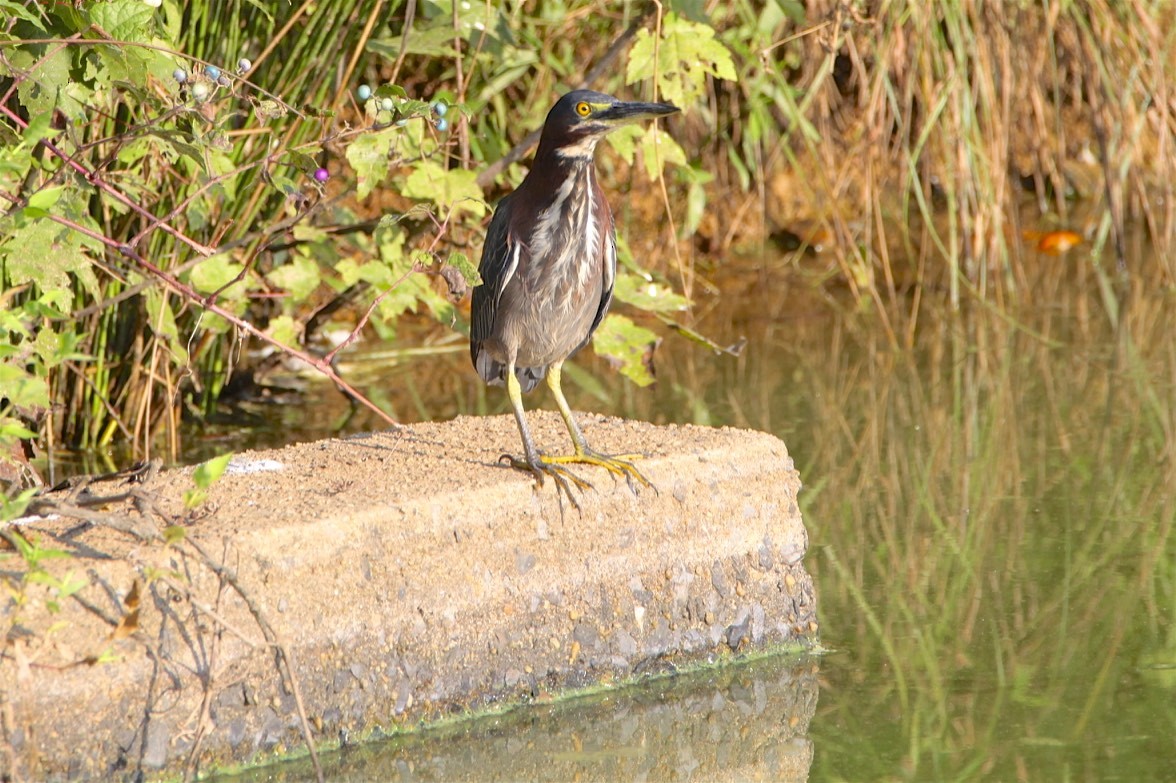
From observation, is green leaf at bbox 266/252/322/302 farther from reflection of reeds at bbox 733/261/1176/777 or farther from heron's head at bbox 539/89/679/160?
reflection of reeds at bbox 733/261/1176/777

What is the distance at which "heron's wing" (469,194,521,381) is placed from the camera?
11.4 feet

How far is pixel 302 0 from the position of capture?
4.47 m

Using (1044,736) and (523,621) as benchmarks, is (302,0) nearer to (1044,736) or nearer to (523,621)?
(523,621)

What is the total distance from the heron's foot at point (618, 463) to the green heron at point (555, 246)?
9cm

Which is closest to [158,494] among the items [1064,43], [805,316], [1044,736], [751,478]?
[751,478]

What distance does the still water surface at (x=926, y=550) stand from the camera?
113 inches

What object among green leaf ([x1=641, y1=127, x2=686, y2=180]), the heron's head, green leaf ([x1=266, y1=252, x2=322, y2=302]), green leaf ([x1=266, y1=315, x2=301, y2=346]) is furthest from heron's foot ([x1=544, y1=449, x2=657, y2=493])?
green leaf ([x1=266, y1=252, x2=322, y2=302])

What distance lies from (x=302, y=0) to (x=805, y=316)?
2.66 metres

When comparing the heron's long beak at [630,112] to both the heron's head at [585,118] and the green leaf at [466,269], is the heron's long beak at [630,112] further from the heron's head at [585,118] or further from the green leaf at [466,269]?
the green leaf at [466,269]

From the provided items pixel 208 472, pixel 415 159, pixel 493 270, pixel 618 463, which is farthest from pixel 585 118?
pixel 208 472

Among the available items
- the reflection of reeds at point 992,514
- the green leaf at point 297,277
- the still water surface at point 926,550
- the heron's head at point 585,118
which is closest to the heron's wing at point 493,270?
the heron's head at point 585,118

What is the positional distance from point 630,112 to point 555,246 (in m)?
0.34

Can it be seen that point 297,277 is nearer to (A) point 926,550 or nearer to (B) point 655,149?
(B) point 655,149

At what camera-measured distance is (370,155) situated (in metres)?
3.83
